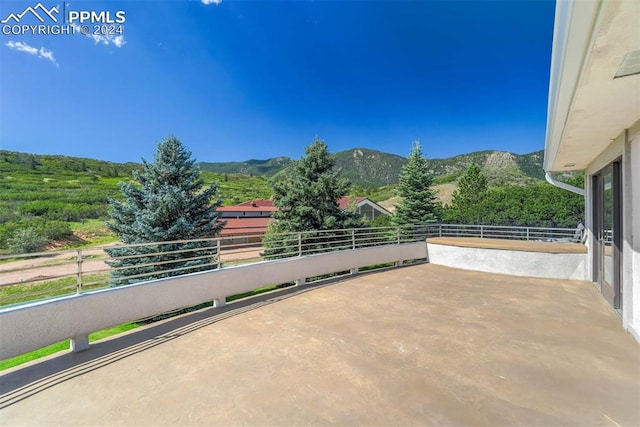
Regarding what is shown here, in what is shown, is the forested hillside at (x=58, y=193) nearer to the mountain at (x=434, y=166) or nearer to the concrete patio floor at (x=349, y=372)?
the mountain at (x=434, y=166)

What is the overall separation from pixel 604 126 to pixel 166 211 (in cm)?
821

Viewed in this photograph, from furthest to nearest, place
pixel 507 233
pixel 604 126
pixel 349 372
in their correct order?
pixel 507 233 → pixel 604 126 → pixel 349 372

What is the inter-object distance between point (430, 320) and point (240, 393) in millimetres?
2735

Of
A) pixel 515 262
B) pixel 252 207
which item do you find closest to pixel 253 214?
pixel 252 207

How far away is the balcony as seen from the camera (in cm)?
208

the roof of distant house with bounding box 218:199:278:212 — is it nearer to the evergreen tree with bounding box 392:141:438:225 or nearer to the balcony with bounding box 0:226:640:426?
the evergreen tree with bounding box 392:141:438:225

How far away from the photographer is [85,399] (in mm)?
2275

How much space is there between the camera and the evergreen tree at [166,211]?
7.16 metres

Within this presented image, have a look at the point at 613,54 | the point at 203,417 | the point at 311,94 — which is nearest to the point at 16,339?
the point at 203,417

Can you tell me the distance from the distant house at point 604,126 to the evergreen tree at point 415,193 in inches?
265

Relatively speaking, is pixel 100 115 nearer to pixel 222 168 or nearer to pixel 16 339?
pixel 16 339

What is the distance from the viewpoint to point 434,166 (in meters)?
53.5

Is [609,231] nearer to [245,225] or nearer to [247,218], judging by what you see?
[245,225]

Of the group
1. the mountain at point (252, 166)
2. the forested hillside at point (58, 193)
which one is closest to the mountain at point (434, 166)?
the mountain at point (252, 166)
